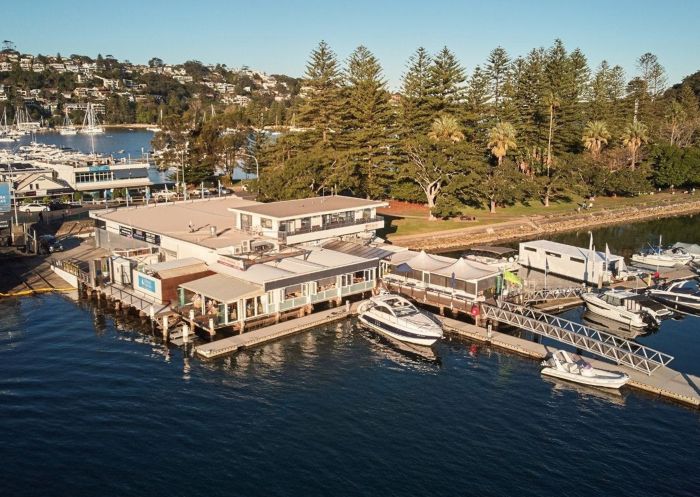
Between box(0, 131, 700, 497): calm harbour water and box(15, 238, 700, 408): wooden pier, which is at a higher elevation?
box(15, 238, 700, 408): wooden pier

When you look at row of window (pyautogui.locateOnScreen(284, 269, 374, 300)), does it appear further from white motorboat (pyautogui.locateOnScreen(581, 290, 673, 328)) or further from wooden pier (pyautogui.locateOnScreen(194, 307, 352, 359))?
white motorboat (pyautogui.locateOnScreen(581, 290, 673, 328))

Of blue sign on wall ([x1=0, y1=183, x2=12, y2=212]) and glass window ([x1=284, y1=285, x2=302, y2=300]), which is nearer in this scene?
glass window ([x1=284, y1=285, x2=302, y2=300])

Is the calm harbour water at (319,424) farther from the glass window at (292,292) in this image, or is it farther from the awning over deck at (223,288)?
the glass window at (292,292)

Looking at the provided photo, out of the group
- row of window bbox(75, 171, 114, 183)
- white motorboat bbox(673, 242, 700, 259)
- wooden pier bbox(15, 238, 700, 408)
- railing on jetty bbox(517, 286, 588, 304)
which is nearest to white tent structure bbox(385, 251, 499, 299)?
wooden pier bbox(15, 238, 700, 408)

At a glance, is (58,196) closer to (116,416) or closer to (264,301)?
(264,301)

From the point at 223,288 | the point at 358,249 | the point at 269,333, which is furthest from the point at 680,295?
the point at 223,288

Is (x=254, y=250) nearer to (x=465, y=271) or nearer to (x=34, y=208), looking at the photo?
(x=465, y=271)

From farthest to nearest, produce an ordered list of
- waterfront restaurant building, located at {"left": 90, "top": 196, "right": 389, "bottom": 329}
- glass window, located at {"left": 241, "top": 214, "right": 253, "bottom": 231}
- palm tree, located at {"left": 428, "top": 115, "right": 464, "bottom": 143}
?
palm tree, located at {"left": 428, "top": 115, "right": 464, "bottom": 143} → glass window, located at {"left": 241, "top": 214, "right": 253, "bottom": 231} → waterfront restaurant building, located at {"left": 90, "top": 196, "right": 389, "bottom": 329}
